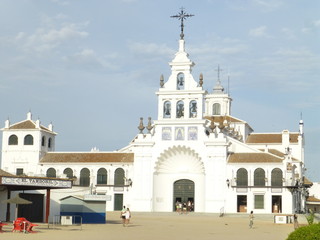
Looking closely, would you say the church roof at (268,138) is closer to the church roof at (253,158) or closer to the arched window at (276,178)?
the church roof at (253,158)

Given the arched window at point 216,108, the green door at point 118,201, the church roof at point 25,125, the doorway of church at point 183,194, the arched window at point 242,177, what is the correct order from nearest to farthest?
the arched window at point 242,177
the doorway of church at point 183,194
the green door at point 118,201
the church roof at point 25,125
the arched window at point 216,108

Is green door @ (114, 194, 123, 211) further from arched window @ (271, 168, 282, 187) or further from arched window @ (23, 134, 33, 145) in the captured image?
arched window @ (271, 168, 282, 187)

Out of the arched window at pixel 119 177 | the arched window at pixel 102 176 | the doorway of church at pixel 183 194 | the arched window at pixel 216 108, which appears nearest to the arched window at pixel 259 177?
the doorway of church at pixel 183 194

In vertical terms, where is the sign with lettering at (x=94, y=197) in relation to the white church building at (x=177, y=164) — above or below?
below

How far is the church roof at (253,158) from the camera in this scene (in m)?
68.5

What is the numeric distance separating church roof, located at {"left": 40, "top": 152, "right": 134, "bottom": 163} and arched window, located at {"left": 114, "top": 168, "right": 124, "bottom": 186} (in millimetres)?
1179

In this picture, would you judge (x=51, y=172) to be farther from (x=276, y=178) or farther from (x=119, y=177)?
(x=276, y=178)

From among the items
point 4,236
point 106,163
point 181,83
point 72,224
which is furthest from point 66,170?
point 4,236

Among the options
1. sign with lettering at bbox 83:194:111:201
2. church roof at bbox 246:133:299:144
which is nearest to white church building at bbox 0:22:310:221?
church roof at bbox 246:133:299:144

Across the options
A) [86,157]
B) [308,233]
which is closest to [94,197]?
[308,233]

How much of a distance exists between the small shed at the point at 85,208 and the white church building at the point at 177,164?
20952 mm

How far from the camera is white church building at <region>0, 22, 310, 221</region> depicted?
68.2 m

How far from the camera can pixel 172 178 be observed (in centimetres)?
7206

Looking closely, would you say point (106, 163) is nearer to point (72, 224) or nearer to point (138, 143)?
point (138, 143)
